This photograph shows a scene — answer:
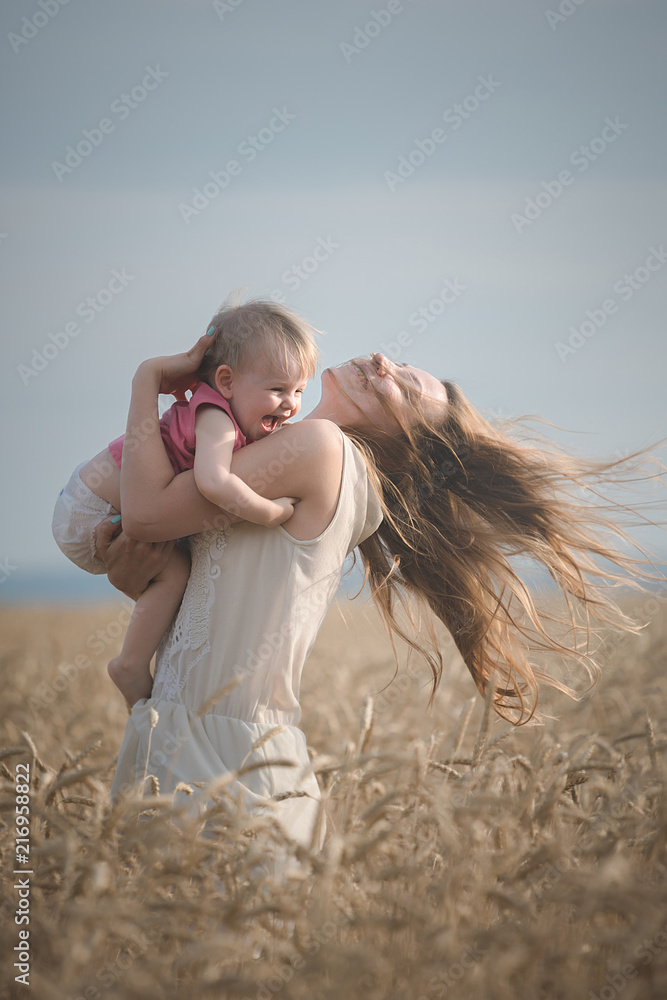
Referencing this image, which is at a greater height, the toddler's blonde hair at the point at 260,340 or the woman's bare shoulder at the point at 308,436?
the toddler's blonde hair at the point at 260,340

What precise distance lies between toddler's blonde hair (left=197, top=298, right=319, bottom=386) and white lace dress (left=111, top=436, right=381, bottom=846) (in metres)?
0.40

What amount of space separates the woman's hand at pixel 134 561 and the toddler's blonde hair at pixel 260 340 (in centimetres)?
58

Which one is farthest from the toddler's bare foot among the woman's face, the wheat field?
the woman's face

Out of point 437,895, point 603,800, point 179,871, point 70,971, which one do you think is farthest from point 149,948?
point 603,800

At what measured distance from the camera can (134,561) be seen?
96.7 inches

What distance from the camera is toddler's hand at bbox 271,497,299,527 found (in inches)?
88.7

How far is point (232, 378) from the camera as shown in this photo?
8.16ft

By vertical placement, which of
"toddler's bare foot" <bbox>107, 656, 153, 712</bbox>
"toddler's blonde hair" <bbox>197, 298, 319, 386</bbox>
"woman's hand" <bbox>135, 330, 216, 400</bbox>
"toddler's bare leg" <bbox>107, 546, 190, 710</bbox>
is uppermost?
"toddler's blonde hair" <bbox>197, 298, 319, 386</bbox>

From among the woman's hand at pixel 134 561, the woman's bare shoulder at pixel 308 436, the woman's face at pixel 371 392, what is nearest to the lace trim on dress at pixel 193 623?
the woman's hand at pixel 134 561

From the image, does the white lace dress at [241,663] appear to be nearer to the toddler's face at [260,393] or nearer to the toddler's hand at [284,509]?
the toddler's hand at [284,509]

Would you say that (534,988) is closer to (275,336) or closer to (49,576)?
(275,336)

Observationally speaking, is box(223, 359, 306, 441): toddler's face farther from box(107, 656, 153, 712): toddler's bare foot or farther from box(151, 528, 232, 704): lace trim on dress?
box(107, 656, 153, 712): toddler's bare foot

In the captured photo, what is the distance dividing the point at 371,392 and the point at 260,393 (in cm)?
52

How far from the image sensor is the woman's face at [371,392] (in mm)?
2801
